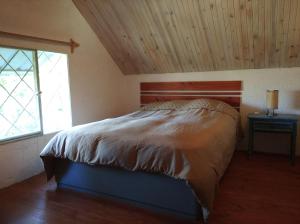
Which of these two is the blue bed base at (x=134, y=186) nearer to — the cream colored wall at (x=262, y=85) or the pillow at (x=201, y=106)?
the pillow at (x=201, y=106)

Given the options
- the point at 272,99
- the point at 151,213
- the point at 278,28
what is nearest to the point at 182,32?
the point at 278,28

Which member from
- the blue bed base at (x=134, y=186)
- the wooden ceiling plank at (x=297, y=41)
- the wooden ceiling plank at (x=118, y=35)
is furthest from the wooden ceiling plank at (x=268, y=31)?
the blue bed base at (x=134, y=186)

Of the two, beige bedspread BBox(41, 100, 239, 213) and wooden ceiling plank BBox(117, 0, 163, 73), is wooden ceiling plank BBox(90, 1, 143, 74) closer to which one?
wooden ceiling plank BBox(117, 0, 163, 73)

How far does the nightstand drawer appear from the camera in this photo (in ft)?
10.6

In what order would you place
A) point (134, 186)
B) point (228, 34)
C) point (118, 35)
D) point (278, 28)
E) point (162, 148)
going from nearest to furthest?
point (162, 148), point (134, 186), point (278, 28), point (228, 34), point (118, 35)

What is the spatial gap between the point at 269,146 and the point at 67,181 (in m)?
2.88

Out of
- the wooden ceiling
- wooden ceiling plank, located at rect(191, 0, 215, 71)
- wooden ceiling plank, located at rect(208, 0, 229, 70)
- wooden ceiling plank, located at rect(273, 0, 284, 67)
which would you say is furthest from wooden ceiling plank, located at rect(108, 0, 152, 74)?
wooden ceiling plank, located at rect(273, 0, 284, 67)

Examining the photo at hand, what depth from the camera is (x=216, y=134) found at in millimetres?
2410

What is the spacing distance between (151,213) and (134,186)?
→ 0.89 feet

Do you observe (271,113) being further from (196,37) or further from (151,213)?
(151,213)

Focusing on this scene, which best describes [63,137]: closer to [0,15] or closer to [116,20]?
[0,15]

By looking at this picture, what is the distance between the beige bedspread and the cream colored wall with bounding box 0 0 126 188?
49 centimetres

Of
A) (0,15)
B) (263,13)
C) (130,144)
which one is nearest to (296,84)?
(263,13)

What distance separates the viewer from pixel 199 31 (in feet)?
10.7
